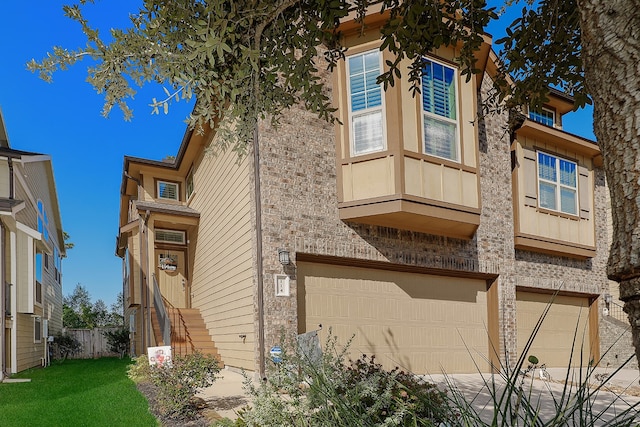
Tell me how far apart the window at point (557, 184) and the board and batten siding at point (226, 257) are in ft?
24.7

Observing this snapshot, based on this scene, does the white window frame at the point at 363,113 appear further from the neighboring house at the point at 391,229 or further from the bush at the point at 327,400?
the bush at the point at 327,400

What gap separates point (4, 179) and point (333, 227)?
32.1 feet

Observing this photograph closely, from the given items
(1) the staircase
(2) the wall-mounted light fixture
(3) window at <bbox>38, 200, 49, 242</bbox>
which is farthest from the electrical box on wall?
(3) window at <bbox>38, 200, 49, 242</bbox>

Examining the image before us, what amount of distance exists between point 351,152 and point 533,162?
18.6 feet

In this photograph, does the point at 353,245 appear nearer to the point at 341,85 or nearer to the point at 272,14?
the point at 341,85

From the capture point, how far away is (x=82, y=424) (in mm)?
5988

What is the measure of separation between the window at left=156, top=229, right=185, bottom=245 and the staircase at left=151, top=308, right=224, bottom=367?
2397 mm

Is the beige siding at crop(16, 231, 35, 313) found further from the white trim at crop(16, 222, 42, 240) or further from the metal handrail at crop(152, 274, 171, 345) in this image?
the metal handrail at crop(152, 274, 171, 345)

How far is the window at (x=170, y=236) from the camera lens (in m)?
14.8

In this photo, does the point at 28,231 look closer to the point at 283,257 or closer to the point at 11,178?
the point at 11,178

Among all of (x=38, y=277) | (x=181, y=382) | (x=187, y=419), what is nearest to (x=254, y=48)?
(x=181, y=382)

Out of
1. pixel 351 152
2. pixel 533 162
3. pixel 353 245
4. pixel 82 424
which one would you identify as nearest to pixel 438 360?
pixel 353 245

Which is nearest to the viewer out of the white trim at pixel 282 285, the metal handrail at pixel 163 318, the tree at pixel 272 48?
the tree at pixel 272 48

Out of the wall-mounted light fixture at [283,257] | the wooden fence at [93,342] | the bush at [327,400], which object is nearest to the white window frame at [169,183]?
the wall-mounted light fixture at [283,257]
